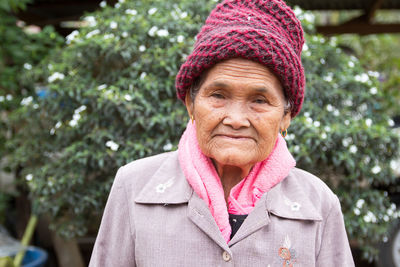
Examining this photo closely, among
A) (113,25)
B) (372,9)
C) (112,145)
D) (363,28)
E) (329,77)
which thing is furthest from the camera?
(363,28)

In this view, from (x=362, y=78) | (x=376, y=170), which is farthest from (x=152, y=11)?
(x=376, y=170)

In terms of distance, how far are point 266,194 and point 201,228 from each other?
0.29m

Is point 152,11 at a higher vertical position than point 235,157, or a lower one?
lower

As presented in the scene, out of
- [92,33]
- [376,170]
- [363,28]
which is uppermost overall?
[92,33]

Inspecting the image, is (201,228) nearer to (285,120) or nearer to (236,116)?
(236,116)

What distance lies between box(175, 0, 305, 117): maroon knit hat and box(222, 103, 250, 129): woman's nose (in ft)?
0.56

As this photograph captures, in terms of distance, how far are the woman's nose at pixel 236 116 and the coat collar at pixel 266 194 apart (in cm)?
31

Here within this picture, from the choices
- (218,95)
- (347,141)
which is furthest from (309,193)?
(347,141)

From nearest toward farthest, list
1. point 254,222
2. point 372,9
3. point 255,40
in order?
point 255,40 < point 254,222 < point 372,9

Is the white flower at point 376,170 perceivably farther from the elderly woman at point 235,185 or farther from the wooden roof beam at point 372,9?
the wooden roof beam at point 372,9

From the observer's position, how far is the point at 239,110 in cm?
139

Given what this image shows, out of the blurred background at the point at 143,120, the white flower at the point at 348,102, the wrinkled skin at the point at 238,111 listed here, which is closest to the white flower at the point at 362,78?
the blurred background at the point at 143,120

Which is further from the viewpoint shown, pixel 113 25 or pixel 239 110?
pixel 113 25

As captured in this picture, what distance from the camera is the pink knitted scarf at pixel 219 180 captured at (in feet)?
4.80
